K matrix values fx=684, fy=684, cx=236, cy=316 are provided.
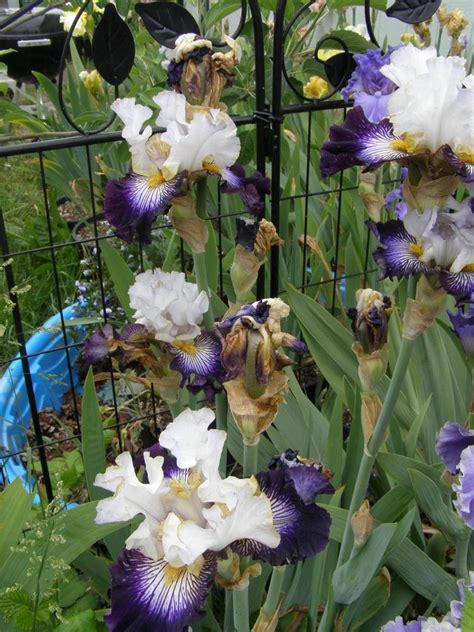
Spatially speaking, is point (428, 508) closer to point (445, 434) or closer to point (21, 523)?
point (445, 434)

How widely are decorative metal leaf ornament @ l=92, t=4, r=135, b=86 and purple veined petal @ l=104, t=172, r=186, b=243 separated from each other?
0.32m

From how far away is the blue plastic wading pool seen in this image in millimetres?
1853

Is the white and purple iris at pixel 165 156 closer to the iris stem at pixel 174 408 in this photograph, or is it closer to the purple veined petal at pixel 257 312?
the purple veined petal at pixel 257 312

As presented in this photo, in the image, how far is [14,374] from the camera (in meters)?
2.04

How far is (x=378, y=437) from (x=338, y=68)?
872 mm

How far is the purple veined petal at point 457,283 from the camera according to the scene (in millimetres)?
765

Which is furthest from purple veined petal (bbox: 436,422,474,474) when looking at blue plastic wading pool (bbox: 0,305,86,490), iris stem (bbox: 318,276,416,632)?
blue plastic wading pool (bbox: 0,305,86,490)

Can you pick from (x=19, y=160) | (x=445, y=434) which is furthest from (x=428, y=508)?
(x=19, y=160)

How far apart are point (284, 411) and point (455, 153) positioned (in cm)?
71

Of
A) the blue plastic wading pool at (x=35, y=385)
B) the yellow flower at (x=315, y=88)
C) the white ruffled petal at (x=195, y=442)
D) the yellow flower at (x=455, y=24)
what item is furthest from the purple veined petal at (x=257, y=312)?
the yellow flower at (x=455, y=24)

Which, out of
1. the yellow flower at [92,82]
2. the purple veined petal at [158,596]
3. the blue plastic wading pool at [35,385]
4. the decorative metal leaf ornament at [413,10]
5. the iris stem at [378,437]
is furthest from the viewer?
the yellow flower at [92,82]

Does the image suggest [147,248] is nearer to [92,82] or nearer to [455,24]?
[92,82]

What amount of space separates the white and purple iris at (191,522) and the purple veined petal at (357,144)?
35 centimetres

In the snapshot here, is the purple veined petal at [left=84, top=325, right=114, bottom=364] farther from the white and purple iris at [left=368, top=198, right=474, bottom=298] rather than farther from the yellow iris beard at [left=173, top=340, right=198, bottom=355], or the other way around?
the white and purple iris at [left=368, top=198, right=474, bottom=298]
